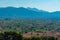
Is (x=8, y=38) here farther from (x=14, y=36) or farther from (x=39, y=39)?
(x=39, y=39)

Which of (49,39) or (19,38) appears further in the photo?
(49,39)

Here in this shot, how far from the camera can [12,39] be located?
43.2 m

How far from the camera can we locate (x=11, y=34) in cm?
4444

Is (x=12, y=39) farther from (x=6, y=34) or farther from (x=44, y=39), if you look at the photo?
(x=44, y=39)

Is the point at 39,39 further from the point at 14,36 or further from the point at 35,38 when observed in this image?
the point at 14,36

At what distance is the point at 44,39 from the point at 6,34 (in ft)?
33.8

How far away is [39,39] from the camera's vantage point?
4416cm

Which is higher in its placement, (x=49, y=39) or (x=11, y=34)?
(x=11, y=34)

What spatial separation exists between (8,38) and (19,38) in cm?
249

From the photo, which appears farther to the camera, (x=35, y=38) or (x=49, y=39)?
(x=49, y=39)

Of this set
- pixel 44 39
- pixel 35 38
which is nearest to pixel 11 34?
pixel 35 38

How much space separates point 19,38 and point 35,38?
12.2ft

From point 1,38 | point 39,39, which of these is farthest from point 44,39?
point 1,38

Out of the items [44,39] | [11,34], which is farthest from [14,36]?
[44,39]
